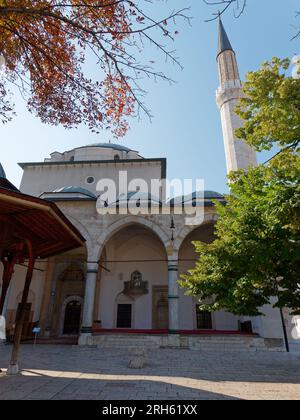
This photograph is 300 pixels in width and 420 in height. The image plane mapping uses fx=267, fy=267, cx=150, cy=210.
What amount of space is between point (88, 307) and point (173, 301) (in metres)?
3.76

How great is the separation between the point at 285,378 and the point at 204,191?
1075 centimetres

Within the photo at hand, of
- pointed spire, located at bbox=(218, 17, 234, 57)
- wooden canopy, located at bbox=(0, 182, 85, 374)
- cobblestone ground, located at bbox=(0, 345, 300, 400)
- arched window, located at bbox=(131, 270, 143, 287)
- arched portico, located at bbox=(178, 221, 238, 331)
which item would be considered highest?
pointed spire, located at bbox=(218, 17, 234, 57)

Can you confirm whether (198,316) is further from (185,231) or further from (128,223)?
(128,223)

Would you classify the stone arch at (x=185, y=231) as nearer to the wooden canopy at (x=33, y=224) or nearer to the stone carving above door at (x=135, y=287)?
the stone carving above door at (x=135, y=287)

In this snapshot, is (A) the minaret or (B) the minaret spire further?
(B) the minaret spire

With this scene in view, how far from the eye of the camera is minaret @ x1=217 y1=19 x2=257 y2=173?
52.9ft

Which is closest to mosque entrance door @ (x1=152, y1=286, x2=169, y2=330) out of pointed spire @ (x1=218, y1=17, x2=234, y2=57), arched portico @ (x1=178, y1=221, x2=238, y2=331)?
arched portico @ (x1=178, y1=221, x2=238, y2=331)

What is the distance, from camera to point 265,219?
5.20m

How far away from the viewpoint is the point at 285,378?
5.21 m

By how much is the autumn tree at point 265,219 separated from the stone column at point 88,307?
6470mm

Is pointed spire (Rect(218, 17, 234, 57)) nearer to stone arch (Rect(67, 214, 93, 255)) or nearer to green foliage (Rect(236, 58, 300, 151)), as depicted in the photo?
green foliage (Rect(236, 58, 300, 151))

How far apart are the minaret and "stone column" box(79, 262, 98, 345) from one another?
393 inches
